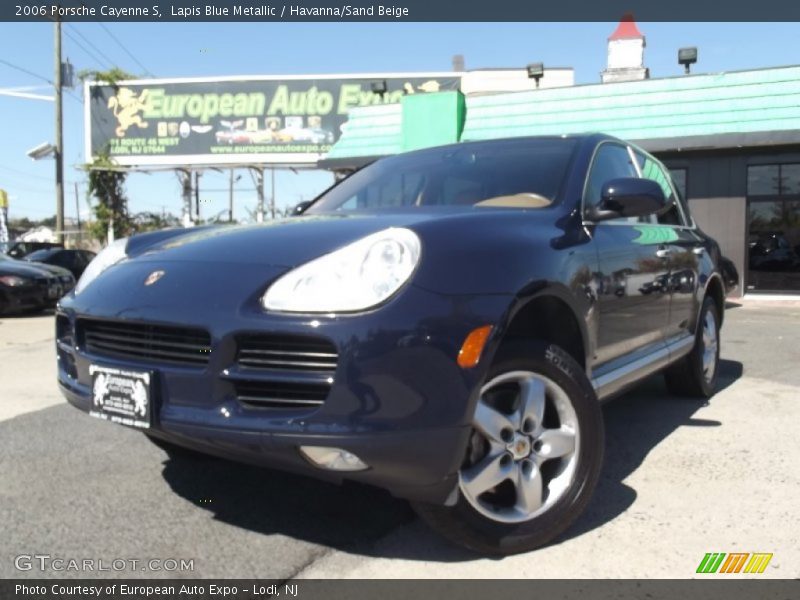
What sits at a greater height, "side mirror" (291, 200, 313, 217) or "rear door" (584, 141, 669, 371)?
"side mirror" (291, 200, 313, 217)

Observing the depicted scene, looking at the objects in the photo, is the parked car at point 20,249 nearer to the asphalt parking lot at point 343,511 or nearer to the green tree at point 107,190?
the green tree at point 107,190

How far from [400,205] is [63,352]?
1.63 metres

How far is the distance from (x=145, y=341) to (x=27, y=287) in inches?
405

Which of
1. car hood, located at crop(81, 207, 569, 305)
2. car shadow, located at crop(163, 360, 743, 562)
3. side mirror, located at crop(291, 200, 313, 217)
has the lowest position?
car shadow, located at crop(163, 360, 743, 562)

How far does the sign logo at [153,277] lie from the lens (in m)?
2.50

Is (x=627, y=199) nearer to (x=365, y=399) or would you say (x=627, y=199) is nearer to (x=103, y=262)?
(x=365, y=399)

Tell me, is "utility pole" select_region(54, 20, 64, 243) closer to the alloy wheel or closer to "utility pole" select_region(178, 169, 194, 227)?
"utility pole" select_region(178, 169, 194, 227)

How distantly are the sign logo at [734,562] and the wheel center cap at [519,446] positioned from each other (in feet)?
2.29

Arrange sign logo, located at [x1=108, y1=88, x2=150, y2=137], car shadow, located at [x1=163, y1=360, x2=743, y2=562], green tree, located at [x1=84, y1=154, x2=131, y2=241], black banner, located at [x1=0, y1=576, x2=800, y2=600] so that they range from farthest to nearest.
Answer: green tree, located at [x1=84, y1=154, x2=131, y2=241] < sign logo, located at [x1=108, y1=88, x2=150, y2=137] < car shadow, located at [x1=163, y1=360, x2=743, y2=562] < black banner, located at [x1=0, y1=576, x2=800, y2=600]

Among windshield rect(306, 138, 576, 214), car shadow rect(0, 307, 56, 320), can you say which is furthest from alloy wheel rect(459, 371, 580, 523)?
car shadow rect(0, 307, 56, 320)

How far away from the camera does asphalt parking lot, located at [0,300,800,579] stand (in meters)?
2.43

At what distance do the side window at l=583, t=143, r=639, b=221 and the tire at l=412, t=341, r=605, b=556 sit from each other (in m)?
1.01

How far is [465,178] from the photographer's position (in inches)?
139

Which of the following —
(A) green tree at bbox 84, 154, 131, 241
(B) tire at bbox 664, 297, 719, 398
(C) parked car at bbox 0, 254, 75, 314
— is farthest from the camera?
(A) green tree at bbox 84, 154, 131, 241
